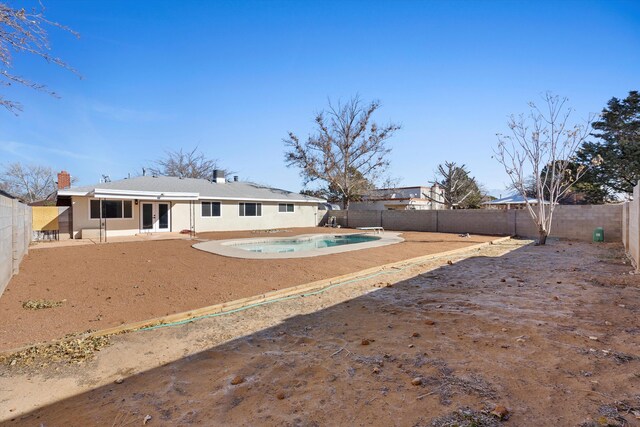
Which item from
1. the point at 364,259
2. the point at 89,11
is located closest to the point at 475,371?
the point at 364,259

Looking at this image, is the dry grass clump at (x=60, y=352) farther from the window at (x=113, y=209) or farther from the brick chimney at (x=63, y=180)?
the brick chimney at (x=63, y=180)

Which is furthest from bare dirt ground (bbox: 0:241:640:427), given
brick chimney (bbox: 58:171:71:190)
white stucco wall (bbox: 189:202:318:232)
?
brick chimney (bbox: 58:171:71:190)

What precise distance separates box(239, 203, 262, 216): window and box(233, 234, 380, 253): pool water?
5843 millimetres

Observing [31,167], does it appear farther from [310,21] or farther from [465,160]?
[465,160]

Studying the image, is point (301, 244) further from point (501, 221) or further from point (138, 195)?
point (501, 221)

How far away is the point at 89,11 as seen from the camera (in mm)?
6426

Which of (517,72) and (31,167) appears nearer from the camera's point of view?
(517,72)

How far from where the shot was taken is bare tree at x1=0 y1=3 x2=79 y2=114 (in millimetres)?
3850

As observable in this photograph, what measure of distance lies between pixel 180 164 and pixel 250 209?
18636mm

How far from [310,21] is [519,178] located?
11.9 m

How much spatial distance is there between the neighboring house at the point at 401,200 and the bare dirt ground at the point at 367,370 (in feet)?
89.6

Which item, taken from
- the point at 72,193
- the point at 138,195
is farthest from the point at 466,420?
the point at 72,193

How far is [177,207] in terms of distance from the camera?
18.2 meters

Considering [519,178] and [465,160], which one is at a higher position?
[465,160]
